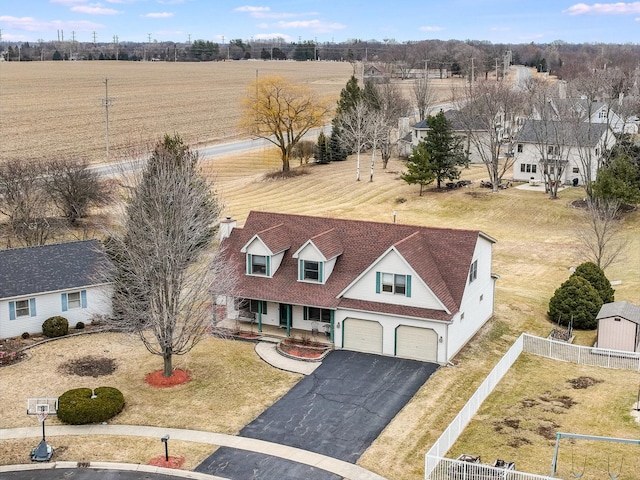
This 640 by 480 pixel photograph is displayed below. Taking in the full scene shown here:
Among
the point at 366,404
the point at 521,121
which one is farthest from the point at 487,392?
the point at 521,121

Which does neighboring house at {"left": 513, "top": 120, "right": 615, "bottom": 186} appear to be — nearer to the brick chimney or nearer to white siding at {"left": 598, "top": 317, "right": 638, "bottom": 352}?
white siding at {"left": 598, "top": 317, "right": 638, "bottom": 352}

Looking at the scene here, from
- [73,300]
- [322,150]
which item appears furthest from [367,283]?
[322,150]

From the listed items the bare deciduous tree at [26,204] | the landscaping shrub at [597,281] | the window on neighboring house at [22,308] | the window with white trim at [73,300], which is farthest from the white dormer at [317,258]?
the bare deciduous tree at [26,204]

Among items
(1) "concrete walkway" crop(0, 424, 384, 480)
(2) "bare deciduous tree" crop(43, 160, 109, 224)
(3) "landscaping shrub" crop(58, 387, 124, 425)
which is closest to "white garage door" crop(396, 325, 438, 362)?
(1) "concrete walkway" crop(0, 424, 384, 480)

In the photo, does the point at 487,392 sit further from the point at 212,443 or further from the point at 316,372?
the point at 212,443

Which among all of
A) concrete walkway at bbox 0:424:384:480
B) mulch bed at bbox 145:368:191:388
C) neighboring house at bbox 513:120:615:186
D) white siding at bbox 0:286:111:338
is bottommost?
concrete walkway at bbox 0:424:384:480
